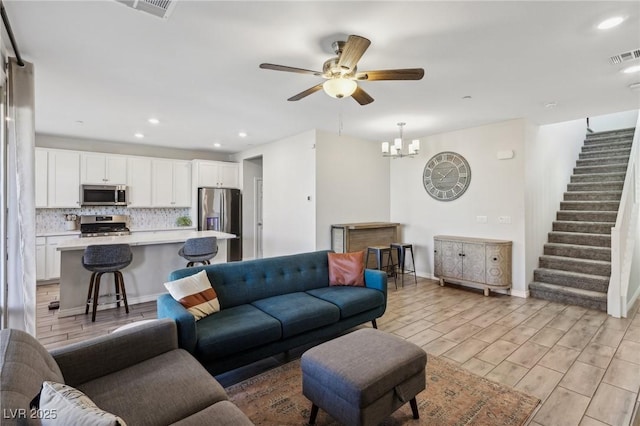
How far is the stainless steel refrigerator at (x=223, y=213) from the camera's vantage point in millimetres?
6883

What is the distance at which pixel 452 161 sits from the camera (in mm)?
5477

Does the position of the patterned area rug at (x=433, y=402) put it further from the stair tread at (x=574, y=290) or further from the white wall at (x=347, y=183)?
the white wall at (x=347, y=183)

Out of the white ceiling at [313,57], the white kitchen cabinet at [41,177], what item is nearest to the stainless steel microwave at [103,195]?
the white kitchen cabinet at [41,177]

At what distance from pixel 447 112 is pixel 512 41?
1.88 m

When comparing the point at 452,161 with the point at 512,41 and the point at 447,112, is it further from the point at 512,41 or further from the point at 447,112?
the point at 512,41

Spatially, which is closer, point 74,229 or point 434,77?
point 434,77

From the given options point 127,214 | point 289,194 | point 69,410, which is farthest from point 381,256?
point 127,214

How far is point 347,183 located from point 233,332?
391 centimetres

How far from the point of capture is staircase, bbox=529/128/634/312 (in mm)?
4375

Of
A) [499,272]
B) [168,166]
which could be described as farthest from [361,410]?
[168,166]

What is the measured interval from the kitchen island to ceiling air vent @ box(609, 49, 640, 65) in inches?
194

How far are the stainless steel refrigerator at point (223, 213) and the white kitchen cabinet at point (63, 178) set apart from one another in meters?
2.21

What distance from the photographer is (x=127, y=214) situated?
21.4 ft

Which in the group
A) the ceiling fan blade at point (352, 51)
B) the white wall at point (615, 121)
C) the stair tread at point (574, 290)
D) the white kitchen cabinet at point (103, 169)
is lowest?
the stair tread at point (574, 290)
